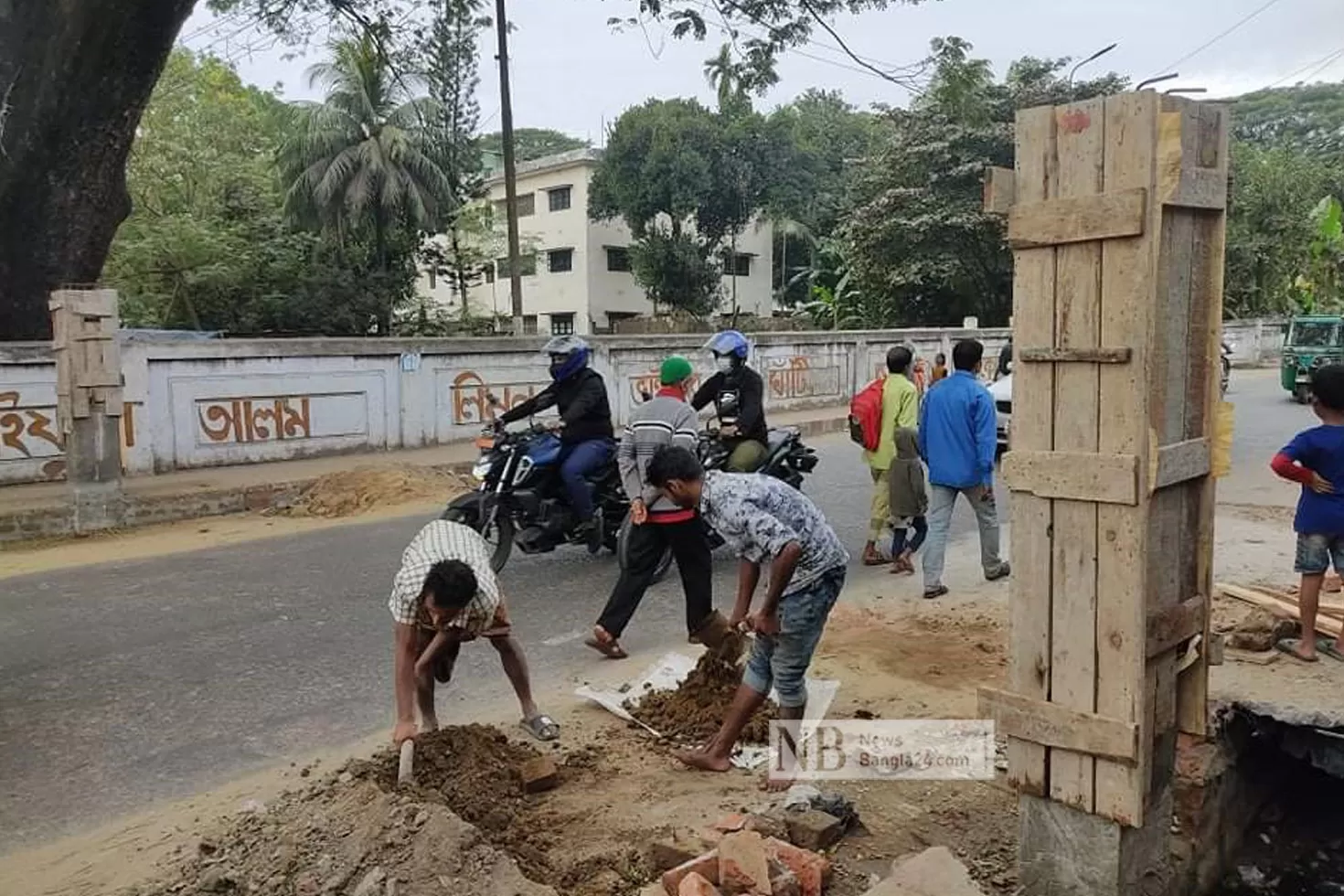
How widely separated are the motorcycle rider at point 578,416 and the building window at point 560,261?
Result: 34.4 meters

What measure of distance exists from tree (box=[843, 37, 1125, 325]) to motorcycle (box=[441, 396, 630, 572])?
22031mm

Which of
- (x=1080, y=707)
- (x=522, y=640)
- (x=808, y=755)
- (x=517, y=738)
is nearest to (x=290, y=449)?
(x=522, y=640)

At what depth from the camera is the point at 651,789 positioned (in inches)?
157

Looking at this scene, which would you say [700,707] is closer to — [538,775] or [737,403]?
[538,775]

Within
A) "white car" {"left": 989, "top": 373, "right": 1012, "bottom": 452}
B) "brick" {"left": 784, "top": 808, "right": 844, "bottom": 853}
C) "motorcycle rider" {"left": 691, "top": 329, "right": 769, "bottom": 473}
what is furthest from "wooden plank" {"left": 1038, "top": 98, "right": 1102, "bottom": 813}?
"white car" {"left": 989, "top": 373, "right": 1012, "bottom": 452}

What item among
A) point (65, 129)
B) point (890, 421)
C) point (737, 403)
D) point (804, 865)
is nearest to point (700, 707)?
point (804, 865)

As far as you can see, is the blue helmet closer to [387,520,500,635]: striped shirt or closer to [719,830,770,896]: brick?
[387,520,500,635]: striped shirt

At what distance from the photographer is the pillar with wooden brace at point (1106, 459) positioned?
2.80 m

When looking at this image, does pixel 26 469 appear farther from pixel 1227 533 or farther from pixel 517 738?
pixel 1227 533

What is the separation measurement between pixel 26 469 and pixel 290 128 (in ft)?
64.4

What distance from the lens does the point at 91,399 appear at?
31.2 feet

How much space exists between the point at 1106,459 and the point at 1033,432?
244 millimetres

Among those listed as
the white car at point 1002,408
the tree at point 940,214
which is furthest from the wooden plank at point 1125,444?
the tree at point 940,214

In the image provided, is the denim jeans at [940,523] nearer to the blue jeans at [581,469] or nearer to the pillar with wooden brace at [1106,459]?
the blue jeans at [581,469]
